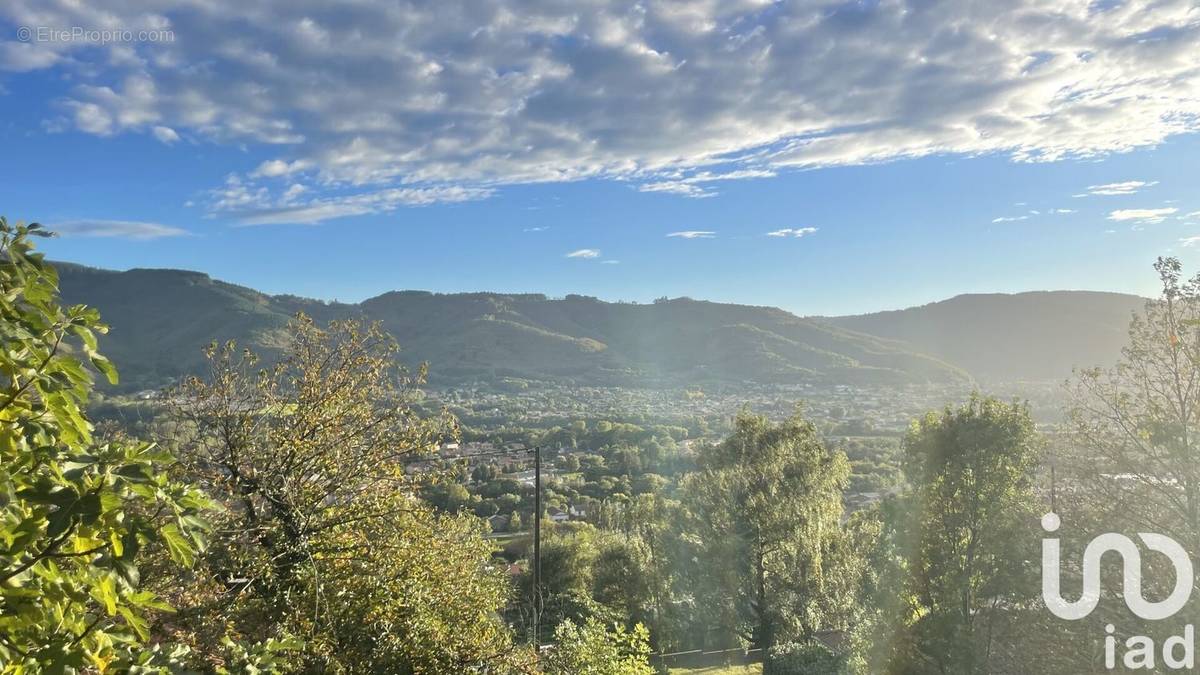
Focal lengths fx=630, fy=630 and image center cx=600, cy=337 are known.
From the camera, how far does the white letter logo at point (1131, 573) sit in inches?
376

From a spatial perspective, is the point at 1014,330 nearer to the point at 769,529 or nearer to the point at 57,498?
the point at 769,529

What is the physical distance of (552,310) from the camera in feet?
494

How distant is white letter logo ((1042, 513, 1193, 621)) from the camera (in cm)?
956

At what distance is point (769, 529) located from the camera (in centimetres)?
1911

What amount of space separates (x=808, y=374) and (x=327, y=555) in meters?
101

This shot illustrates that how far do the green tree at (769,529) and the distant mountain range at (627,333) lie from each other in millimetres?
61212

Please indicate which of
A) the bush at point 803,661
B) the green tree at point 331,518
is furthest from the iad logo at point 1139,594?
the green tree at point 331,518

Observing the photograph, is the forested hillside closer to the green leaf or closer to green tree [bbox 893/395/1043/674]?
green tree [bbox 893/395/1043/674]

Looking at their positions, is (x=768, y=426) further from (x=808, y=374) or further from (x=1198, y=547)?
(x=808, y=374)

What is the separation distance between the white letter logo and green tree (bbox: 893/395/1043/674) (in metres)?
1.22

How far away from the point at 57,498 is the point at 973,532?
16578 millimetres

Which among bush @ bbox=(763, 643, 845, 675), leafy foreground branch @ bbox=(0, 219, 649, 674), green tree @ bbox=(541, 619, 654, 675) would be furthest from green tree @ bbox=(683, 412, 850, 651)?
leafy foreground branch @ bbox=(0, 219, 649, 674)

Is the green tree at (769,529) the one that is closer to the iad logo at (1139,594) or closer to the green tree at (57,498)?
the iad logo at (1139,594)

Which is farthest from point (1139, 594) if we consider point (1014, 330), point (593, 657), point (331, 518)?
point (1014, 330)
